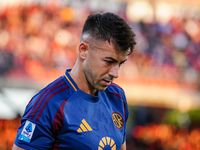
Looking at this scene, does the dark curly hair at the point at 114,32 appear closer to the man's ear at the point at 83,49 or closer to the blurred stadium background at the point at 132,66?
the man's ear at the point at 83,49

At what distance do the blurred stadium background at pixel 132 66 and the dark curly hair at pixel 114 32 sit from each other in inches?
275

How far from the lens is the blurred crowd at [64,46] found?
10.6m

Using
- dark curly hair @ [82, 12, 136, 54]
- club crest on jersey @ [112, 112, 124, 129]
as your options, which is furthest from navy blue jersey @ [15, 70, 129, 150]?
dark curly hair @ [82, 12, 136, 54]

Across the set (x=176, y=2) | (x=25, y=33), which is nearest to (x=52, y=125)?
(x=25, y=33)

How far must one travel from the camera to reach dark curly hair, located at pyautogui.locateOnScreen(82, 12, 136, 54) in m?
2.30

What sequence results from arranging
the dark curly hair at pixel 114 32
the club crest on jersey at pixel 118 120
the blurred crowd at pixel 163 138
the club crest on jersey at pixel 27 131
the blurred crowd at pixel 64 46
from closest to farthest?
the club crest on jersey at pixel 27 131 → the dark curly hair at pixel 114 32 → the club crest on jersey at pixel 118 120 → the blurred crowd at pixel 163 138 → the blurred crowd at pixel 64 46

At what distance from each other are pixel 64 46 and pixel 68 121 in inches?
370

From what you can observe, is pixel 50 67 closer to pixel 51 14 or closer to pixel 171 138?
pixel 51 14

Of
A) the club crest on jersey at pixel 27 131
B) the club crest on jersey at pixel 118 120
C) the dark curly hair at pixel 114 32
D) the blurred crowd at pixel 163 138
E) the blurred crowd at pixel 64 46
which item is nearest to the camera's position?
the club crest on jersey at pixel 27 131

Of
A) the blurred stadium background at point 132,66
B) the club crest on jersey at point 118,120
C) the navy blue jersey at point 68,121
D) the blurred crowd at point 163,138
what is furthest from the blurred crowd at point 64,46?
the navy blue jersey at point 68,121

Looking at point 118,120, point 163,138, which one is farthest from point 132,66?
point 118,120

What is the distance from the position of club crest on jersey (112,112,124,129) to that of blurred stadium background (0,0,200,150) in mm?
6624

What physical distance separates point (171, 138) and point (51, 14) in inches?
221

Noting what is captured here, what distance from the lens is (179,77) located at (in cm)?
1209
